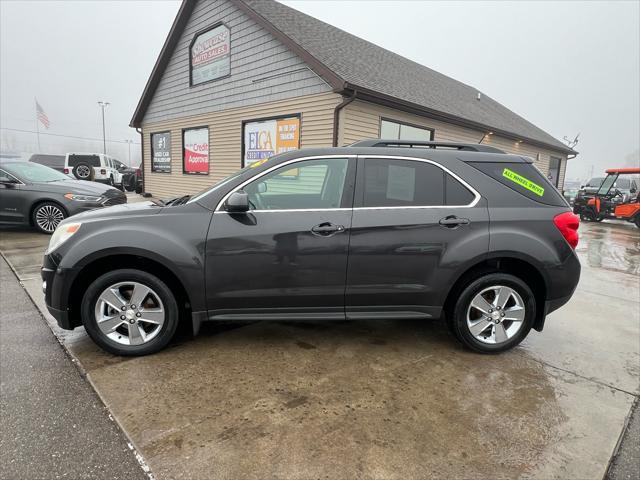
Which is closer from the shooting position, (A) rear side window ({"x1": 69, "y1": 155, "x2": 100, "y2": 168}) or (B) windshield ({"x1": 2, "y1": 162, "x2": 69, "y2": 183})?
(B) windshield ({"x1": 2, "y1": 162, "x2": 69, "y2": 183})

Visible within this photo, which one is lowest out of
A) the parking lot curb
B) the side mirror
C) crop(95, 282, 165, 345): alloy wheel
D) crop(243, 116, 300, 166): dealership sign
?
the parking lot curb

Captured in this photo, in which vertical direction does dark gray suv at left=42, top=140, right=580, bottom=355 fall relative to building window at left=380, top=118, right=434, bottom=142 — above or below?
below

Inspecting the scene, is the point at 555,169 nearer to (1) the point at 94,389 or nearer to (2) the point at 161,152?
(2) the point at 161,152

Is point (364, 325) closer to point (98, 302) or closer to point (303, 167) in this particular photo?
point (303, 167)

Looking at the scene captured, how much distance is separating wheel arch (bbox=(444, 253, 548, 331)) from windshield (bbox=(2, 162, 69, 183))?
26.9 feet

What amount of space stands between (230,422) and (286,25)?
1065 cm

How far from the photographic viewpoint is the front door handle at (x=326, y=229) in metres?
2.94

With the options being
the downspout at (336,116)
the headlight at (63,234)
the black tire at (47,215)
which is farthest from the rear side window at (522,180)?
the black tire at (47,215)

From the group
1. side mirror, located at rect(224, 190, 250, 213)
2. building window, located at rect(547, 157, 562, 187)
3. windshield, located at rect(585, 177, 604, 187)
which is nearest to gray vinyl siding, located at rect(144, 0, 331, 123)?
side mirror, located at rect(224, 190, 250, 213)

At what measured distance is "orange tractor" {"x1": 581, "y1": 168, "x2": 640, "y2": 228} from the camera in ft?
42.3

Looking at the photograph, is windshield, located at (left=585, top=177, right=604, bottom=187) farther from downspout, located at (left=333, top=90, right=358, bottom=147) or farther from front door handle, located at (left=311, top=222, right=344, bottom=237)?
front door handle, located at (left=311, top=222, right=344, bottom=237)

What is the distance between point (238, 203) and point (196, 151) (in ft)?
37.6

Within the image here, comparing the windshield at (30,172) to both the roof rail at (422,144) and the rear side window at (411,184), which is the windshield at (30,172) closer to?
the roof rail at (422,144)

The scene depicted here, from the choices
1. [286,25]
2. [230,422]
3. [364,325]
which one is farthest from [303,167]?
[286,25]
